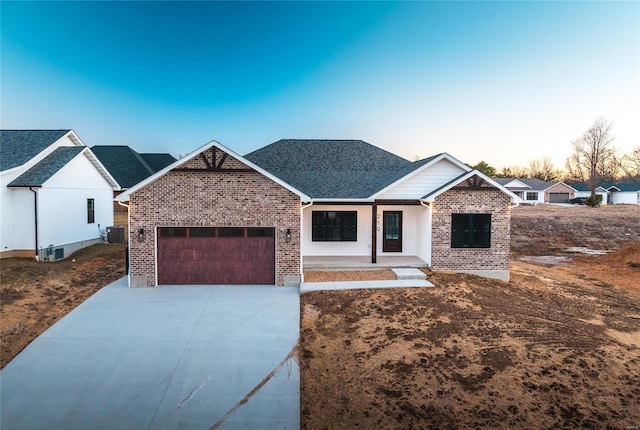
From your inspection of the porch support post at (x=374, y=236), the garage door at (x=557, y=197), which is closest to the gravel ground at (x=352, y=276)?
the porch support post at (x=374, y=236)

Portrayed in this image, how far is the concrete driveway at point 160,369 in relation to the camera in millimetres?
5516

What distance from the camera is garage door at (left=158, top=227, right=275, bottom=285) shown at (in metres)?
11.8

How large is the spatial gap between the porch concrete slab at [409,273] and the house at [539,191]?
5554cm

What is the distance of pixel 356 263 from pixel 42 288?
11.8 m

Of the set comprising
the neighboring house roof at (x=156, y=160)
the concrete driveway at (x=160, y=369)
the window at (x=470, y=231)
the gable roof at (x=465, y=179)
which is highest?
the neighboring house roof at (x=156, y=160)

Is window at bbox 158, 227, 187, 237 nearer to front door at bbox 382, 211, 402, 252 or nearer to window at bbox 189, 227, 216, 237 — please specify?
window at bbox 189, 227, 216, 237

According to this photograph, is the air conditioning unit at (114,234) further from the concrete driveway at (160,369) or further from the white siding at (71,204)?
the concrete driveway at (160,369)

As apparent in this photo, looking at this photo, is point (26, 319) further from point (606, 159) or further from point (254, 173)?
point (606, 159)

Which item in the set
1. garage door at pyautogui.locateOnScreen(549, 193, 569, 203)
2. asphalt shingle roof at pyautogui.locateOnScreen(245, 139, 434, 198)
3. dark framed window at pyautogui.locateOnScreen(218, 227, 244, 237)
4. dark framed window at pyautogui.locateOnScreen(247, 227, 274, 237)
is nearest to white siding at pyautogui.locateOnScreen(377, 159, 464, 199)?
asphalt shingle roof at pyautogui.locateOnScreen(245, 139, 434, 198)

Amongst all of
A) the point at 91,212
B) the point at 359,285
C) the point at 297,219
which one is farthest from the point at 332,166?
the point at 91,212

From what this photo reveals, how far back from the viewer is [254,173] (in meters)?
11.7

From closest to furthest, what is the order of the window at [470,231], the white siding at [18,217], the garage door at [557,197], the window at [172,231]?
1. the window at [172,231]
2. the window at [470,231]
3. the white siding at [18,217]
4. the garage door at [557,197]

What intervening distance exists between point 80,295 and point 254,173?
7417mm

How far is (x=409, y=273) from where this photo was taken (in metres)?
12.5
